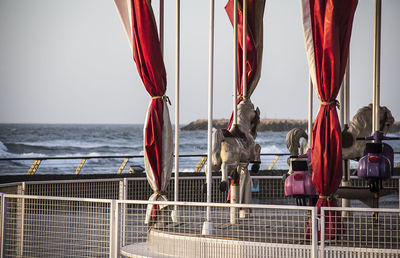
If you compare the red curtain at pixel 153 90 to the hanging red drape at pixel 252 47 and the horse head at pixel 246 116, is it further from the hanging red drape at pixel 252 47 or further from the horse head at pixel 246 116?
the hanging red drape at pixel 252 47

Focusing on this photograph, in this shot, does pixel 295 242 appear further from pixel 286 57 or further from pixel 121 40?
pixel 121 40

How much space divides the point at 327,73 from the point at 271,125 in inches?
1043

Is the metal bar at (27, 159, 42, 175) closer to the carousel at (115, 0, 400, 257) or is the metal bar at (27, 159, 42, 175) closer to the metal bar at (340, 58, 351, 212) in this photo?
the carousel at (115, 0, 400, 257)

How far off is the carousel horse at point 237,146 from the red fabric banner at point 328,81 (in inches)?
41.8

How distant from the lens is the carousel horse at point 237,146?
6934 millimetres

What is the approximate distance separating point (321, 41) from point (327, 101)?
22.4 inches

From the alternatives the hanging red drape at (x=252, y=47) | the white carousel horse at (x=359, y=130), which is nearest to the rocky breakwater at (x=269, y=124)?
the hanging red drape at (x=252, y=47)

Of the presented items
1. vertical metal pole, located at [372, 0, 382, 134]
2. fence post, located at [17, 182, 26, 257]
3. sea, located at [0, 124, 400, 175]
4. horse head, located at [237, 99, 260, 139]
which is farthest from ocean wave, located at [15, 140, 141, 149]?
vertical metal pole, located at [372, 0, 382, 134]

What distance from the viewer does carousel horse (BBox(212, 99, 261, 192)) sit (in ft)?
22.7

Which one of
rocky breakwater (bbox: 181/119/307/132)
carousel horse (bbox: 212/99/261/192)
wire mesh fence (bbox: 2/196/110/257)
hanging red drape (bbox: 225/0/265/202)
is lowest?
wire mesh fence (bbox: 2/196/110/257)

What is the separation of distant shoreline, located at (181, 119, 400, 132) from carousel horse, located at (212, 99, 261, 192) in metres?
21.7

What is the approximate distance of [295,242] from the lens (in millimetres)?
5941

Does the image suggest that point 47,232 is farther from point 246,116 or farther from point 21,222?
point 246,116

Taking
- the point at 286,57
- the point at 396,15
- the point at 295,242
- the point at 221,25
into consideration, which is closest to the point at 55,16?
the point at 221,25
